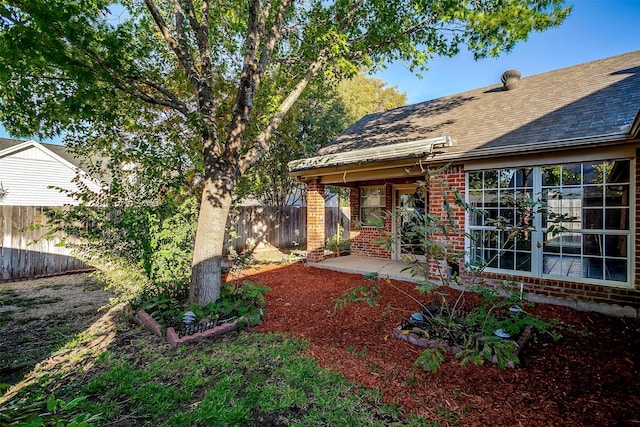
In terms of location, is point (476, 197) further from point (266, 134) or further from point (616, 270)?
point (266, 134)

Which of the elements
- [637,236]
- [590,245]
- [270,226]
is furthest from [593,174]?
[270,226]

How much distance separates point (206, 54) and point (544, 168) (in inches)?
247

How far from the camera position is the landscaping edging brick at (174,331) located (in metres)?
3.78

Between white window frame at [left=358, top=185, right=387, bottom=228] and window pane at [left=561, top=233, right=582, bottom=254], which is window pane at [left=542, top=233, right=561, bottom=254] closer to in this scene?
window pane at [left=561, top=233, right=582, bottom=254]

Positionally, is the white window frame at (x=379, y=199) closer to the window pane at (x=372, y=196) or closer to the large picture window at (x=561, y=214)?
the window pane at (x=372, y=196)

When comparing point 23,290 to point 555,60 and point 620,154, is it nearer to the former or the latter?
point 620,154

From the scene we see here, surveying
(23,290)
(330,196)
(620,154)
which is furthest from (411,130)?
(330,196)

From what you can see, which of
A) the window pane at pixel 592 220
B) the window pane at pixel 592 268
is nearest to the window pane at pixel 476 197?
the window pane at pixel 592 220

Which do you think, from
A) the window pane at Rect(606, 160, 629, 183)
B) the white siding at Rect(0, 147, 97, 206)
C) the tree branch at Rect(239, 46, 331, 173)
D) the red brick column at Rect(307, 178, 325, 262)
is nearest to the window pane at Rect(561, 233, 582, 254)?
the window pane at Rect(606, 160, 629, 183)

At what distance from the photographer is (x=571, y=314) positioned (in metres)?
4.54

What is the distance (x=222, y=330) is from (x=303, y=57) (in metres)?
5.72

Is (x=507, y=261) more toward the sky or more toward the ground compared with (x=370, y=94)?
more toward the ground

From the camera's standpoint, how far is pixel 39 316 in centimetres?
499

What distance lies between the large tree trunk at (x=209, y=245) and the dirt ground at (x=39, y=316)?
1.66 metres
